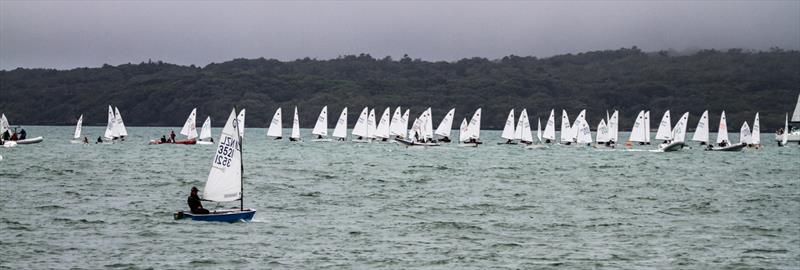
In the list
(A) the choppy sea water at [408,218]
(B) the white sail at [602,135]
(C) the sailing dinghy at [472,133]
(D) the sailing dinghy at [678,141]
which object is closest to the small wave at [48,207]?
(A) the choppy sea water at [408,218]

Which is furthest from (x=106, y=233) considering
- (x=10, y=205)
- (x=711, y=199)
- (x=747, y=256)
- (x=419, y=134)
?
(x=419, y=134)

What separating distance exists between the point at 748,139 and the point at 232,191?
85198 millimetres

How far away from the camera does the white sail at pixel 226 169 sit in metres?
37.2

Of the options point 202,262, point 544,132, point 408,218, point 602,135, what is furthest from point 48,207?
point 602,135

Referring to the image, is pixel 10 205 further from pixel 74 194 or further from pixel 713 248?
pixel 713 248

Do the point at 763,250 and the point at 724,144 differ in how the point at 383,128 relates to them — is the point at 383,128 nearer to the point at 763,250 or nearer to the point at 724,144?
the point at 724,144

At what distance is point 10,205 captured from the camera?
4350cm

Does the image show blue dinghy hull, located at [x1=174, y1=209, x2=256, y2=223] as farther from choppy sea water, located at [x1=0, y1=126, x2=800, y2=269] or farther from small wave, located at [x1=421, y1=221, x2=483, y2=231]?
small wave, located at [x1=421, y1=221, x2=483, y2=231]

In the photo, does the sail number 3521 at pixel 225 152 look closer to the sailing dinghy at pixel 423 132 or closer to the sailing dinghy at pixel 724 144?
the sailing dinghy at pixel 423 132

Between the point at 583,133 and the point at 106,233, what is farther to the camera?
the point at 583,133

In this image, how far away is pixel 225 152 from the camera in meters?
37.4

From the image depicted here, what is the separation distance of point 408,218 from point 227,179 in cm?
694

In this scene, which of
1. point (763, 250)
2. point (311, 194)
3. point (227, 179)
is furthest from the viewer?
point (311, 194)

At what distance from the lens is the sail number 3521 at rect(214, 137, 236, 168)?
1467 inches
